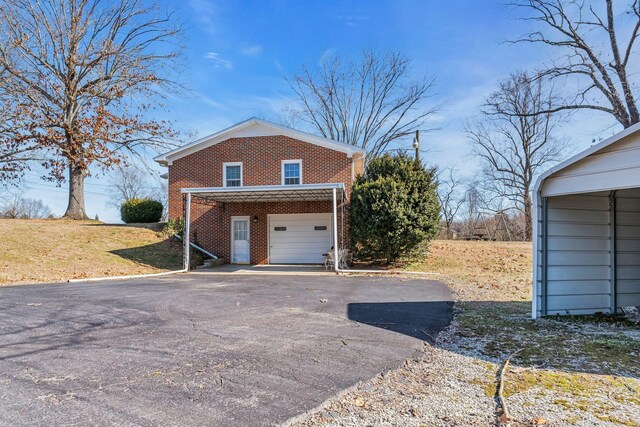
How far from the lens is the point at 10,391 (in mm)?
3162

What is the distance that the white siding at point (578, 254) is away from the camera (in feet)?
20.9

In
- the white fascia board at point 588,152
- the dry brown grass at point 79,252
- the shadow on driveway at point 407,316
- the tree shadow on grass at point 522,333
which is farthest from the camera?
the dry brown grass at point 79,252

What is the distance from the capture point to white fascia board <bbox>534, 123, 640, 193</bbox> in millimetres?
4977

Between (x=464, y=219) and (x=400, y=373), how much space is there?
37.6 metres

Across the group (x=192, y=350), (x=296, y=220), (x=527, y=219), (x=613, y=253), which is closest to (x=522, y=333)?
(x=613, y=253)

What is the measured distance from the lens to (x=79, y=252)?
13359mm

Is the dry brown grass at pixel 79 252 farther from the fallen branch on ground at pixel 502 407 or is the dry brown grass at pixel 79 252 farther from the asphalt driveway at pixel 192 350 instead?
the fallen branch on ground at pixel 502 407

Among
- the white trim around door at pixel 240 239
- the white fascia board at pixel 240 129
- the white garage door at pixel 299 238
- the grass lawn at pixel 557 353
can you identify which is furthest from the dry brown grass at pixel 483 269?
the white trim around door at pixel 240 239

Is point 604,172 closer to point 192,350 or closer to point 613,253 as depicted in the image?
point 613,253

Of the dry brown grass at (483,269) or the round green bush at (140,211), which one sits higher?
the round green bush at (140,211)

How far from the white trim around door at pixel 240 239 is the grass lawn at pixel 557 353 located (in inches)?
384

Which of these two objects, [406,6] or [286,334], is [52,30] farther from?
[286,334]

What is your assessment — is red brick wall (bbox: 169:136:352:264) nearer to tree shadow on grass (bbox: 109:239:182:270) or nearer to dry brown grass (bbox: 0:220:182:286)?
tree shadow on grass (bbox: 109:239:182:270)

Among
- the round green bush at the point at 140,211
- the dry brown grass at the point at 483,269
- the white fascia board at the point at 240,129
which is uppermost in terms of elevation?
the white fascia board at the point at 240,129
